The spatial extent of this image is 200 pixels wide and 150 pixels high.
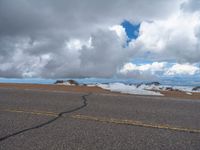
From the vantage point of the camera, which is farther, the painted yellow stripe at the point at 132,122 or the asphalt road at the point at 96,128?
the painted yellow stripe at the point at 132,122

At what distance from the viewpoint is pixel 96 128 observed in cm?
571

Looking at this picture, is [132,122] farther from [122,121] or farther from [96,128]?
[96,128]

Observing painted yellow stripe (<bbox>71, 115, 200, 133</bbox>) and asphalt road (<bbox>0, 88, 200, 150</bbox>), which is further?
painted yellow stripe (<bbox>71, 115, 200, 133</bbox>)

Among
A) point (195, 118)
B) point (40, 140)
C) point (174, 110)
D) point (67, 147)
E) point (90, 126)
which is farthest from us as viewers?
point (174, 110)

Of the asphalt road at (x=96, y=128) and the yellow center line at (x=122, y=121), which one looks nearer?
the asphalt road at (x=96, y=128)

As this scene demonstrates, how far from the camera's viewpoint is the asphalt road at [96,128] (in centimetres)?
468

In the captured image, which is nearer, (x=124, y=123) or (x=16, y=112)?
(x=124, y=123)

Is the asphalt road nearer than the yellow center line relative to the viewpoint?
Yes

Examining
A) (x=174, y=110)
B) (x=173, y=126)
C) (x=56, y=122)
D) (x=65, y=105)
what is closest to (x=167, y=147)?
(x=173, y=126)

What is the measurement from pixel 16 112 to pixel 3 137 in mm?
2417

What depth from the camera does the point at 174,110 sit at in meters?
8.44

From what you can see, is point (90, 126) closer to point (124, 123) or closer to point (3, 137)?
point (124, 123)

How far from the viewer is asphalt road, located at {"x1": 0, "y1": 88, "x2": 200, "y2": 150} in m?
4.68

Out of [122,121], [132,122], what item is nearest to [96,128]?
[122,121]
